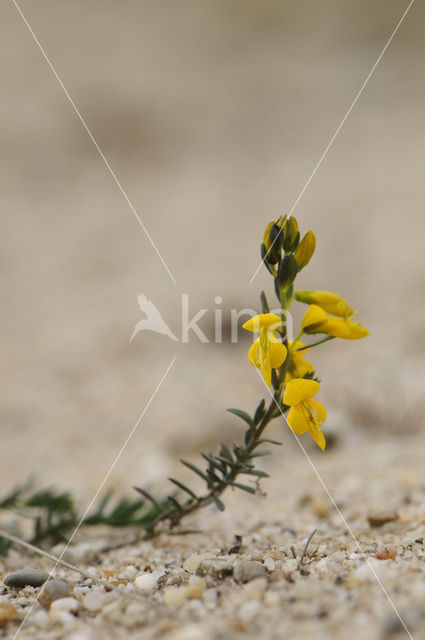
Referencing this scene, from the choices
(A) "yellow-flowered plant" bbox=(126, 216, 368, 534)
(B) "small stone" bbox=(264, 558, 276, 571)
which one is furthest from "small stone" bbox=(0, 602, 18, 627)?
(A) "yellow-flowered plant" bbox=(126, 216, 368, 534)

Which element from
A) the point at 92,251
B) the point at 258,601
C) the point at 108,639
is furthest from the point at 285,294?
the point at 92,251

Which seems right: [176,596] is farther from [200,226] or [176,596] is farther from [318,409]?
[200,226]

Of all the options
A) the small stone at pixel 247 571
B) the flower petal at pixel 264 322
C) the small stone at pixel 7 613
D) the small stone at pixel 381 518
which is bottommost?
the small stone at pixel 381 518

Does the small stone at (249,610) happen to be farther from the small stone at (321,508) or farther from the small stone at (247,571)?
the small stone at (321,508)

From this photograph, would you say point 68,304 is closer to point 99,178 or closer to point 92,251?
point 92,251

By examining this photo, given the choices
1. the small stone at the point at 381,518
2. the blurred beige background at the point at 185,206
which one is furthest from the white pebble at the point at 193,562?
the blurred beige background at the point at 185,206

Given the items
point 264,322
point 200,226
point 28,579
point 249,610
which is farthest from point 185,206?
point 249,610

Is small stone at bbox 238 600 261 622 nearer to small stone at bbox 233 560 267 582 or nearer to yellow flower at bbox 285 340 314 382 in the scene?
small stone at bbox 233 560 267 582
